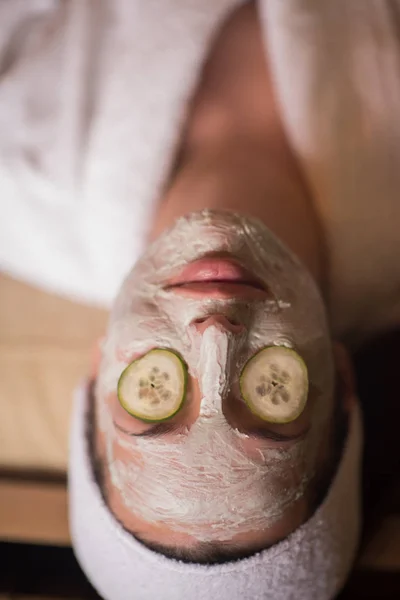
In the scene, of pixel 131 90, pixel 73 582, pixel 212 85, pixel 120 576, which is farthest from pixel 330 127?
pixel 73 582

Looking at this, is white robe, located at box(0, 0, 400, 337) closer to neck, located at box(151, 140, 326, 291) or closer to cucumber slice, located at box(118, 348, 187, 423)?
neck, located at box(151, 140, 326, 291)

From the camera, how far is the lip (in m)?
0.54

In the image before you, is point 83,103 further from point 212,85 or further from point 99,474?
point 99,474

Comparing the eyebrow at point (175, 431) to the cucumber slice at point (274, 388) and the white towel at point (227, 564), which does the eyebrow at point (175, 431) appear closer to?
the cucumber slice at point (274, 388)

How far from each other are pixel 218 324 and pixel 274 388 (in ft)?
0.24

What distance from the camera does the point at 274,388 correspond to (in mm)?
501

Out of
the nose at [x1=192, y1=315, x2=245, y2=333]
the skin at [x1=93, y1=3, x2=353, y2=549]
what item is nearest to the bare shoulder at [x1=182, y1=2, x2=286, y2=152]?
the skin at [x1=93, y1=3, x2=353, y2=549]

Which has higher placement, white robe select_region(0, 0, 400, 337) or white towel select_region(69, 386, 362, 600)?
white robe select_region(0, 0, 400, 337)

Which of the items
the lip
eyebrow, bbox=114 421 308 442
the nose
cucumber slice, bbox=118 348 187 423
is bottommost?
eyebrow, bbox=114 421 308 442

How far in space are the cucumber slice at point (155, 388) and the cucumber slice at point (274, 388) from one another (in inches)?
2.2

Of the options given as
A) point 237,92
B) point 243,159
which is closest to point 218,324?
point 243,159

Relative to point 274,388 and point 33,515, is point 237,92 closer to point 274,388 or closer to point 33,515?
point 274,388

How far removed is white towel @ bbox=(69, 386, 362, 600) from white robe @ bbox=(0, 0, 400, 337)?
271mm

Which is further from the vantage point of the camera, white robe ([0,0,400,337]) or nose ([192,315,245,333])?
white robe ([0,0,400,337])
